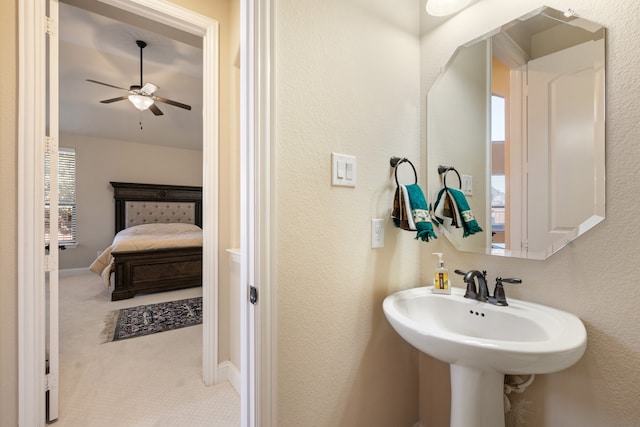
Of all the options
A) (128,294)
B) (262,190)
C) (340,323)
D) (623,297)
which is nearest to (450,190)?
(623,297)

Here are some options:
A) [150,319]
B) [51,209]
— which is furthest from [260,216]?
[150,319]

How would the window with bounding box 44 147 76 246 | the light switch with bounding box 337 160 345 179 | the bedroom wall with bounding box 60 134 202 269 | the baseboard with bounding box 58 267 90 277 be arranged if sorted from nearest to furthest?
1. the light switch with bounding box 337 160 345 179
2. the baseboard with bounding box 58 267 90 277
3. the window with bounding box 44 147 76 246
4. the bedroom wall with bounding box 60 134 202 269

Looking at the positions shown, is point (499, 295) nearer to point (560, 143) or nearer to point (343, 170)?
point (560, 143)

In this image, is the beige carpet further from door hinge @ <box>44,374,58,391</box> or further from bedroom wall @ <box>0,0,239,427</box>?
bedroom wall @ <box>0,0,239,427</box>

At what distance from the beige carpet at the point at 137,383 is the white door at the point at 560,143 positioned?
1.85 metres

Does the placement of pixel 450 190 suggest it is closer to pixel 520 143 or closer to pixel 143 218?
pixel 520 143

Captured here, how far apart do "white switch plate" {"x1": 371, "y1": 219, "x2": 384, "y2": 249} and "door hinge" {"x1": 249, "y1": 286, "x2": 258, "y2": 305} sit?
0.52 meters

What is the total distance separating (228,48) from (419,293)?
1.97 metres

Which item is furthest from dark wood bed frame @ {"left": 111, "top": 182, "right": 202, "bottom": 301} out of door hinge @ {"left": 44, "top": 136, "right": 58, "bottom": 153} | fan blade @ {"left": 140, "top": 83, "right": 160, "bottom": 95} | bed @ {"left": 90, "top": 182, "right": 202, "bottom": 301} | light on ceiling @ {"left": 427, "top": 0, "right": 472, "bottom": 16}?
light on ceiling @ {"left": 427, "top": 0, "right": 472, "bottom": 16}

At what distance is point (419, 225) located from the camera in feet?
3.60

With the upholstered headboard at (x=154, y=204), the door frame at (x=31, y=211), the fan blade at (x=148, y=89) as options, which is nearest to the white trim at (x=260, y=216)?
the door frame at (x=31, y=211)

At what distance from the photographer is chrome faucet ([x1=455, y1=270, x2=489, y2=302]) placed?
1063mm

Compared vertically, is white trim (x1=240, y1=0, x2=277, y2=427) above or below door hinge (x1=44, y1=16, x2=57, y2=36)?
below

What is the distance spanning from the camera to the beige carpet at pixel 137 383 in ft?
5.08
